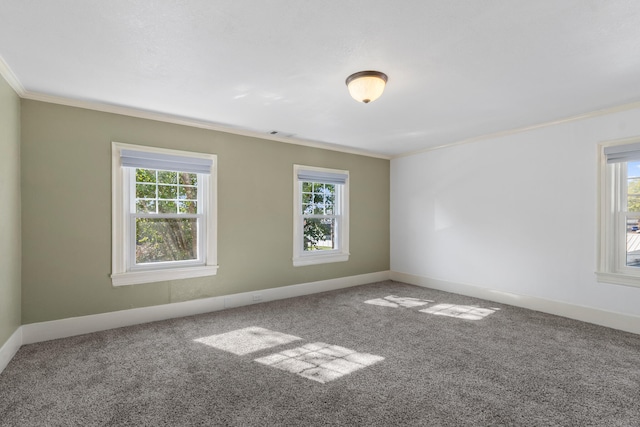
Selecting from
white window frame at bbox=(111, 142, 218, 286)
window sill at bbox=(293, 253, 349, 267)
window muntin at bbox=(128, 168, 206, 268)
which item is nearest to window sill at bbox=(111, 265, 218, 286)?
white window frame at bbox=(111, 142, 218, 286)

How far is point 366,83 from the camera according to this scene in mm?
2602

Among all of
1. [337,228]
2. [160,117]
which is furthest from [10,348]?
[337,228]

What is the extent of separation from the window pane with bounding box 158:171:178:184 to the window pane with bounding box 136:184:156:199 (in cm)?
12

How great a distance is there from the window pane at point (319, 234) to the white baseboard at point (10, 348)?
343 cm

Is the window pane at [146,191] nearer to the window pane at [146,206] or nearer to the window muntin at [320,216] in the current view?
the window pane at [146,206]

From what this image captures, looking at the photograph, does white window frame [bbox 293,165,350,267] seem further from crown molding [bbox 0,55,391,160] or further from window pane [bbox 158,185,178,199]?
window pane [bbox 158,185,178,199]

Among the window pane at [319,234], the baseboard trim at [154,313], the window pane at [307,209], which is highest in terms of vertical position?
the window pane at [307,209]

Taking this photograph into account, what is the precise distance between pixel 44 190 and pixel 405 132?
167 inches

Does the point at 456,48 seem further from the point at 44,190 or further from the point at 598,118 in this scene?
the point at 44,190

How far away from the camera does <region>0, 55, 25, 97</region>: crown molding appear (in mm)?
2505

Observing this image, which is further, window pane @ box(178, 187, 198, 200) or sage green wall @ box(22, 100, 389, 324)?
window pane @ box(178, 187, 198, 200)

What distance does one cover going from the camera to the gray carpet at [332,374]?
6.47 ft

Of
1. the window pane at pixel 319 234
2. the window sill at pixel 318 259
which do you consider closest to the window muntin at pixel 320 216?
the window pane at pixel 319 234

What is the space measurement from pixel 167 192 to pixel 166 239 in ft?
1.89
